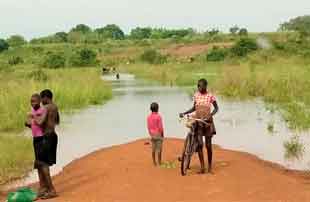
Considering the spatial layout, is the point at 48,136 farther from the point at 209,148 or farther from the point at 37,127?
the point at 209,148

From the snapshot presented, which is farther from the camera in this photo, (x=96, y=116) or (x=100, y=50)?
(x=100, y=50)

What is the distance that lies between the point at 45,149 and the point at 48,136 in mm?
195

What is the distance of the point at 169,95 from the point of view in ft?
115

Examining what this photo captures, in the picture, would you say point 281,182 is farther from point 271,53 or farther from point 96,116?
point 271,53

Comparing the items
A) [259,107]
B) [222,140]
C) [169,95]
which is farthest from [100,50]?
[222,140]

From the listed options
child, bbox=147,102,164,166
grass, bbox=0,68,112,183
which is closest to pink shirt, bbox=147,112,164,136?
child, bbox=147,102,164,166

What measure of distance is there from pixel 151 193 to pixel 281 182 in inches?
80.7

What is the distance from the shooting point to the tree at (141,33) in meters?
125

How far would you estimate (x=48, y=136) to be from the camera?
9.22 m

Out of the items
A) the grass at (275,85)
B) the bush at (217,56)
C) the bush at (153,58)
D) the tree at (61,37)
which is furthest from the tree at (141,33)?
the grass at (275,85)

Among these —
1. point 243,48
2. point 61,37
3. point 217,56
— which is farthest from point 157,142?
point 61,37

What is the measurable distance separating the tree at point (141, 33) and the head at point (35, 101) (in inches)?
4527

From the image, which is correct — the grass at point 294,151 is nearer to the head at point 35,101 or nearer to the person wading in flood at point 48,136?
the person wading in flood at point 48,136

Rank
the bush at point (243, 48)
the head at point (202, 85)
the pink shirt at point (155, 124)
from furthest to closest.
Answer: the bush at point (243, 48), the pink shirt at point (155, 124), the head at point (202, 85)
